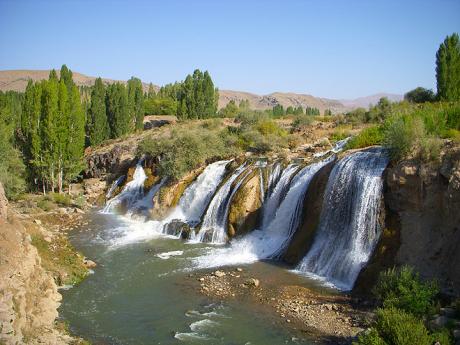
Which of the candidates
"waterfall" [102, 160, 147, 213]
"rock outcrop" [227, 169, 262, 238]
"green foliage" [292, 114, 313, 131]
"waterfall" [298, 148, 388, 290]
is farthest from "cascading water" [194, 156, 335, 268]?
"green foliage" [292, 114, 313, 131]

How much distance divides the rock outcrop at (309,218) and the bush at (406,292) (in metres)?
4.77

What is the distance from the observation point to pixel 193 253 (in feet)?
63.3

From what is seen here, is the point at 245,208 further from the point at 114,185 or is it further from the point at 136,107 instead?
the point at 136,107

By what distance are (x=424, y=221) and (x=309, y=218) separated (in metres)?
4.97

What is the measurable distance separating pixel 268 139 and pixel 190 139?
205 inches

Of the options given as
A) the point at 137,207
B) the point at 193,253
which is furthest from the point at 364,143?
the point at 137,207

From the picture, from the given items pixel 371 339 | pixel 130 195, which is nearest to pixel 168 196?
pixel 130 195

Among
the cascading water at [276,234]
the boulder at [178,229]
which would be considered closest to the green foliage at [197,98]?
the boulder at [178,229]

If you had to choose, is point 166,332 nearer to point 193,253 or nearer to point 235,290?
point 235,290

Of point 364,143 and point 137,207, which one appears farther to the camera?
point 137,207

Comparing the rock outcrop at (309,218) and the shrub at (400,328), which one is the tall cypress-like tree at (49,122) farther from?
the shrub at (400,328)

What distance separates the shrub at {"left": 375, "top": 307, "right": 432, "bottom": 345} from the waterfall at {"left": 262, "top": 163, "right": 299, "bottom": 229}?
10.2 meters

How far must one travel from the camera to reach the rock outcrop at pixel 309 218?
17.4m

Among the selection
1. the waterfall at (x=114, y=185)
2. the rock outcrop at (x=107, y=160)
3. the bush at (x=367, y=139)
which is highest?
the bush at (x=367, y=139)
